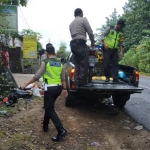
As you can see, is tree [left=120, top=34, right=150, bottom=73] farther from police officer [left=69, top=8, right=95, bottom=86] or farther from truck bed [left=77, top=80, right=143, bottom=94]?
police officer [left=69, top=8, right=95, bottom=86]

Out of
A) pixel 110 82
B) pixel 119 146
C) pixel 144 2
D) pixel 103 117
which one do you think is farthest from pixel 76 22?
pixel 144 2

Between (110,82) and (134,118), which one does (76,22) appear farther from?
(134,118)

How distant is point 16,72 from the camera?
17500 millimetres

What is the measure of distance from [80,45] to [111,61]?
57.5 inches

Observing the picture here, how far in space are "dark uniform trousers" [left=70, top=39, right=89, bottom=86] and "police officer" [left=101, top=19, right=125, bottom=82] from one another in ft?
3.50

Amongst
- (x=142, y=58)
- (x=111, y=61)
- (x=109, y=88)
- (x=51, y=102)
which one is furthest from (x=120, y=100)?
(x=142, y=58)

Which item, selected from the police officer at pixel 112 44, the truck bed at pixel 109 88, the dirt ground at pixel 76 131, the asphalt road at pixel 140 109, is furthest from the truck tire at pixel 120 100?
the truck bed at pixel 109 88

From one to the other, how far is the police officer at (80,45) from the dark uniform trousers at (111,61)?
1.06m

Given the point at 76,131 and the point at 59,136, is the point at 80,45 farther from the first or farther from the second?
the point at 59,136

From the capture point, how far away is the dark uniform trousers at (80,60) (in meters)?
6.37

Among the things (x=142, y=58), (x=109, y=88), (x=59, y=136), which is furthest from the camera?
(x=142, y=58)

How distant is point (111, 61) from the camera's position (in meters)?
7.48

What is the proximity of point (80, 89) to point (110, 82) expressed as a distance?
46.1 inches

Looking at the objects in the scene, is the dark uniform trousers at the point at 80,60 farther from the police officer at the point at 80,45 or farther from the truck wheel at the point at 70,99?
the truck wheel at the point at 70,99
